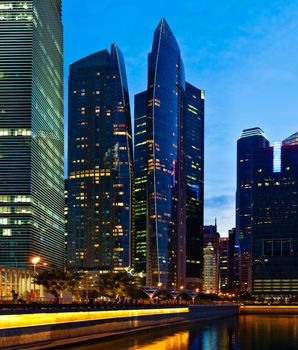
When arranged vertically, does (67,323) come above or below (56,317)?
below

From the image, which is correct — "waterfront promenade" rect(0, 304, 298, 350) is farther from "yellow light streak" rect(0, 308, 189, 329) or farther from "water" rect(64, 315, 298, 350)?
"water" rect(64, 315, 298, 350)

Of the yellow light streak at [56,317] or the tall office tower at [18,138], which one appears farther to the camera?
the tall office tower at [18,138]

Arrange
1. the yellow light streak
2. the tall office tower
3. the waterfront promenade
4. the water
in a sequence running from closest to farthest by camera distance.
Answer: the yellow light streak < the waterfront promenade < the water < the tall office tower

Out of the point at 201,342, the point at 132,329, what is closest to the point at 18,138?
the point at 132,329

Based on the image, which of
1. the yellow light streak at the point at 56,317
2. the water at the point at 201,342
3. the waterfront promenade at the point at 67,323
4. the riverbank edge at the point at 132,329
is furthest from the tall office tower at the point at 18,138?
the water at the point at 201,342

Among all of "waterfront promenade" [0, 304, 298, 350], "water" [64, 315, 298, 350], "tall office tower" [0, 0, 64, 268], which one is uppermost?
"tall office tower" [0, 0, 64, 268]

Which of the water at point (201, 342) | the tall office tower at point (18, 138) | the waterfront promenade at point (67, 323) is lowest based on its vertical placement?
the water at point (201, 342)

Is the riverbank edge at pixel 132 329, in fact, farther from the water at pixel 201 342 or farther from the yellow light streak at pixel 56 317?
the water at pixel 201 342

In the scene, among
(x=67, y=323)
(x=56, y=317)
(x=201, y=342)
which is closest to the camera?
(x=56, y=317)

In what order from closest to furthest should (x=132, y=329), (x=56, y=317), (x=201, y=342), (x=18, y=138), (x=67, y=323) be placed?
(x=56, y=317) → (x=67, y=323) → (x=201, y=342) → (x=132, y=329) → (x=18, y=138)

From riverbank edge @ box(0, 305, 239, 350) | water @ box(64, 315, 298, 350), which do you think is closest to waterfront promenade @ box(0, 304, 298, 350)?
riverbank edge @ box(0, 305, 239, 350)

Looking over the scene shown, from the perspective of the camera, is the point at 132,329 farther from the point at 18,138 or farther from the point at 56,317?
the point at 18,138

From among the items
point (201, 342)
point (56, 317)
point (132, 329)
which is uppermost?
point (56, 317)

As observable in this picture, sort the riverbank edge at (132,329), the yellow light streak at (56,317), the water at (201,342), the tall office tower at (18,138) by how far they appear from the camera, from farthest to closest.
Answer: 1. the tall office tower at (18,138)
2. the water at (201,342)
3. the riverbank edge at (132,329)
4. the yellow light streak at (56,317)
